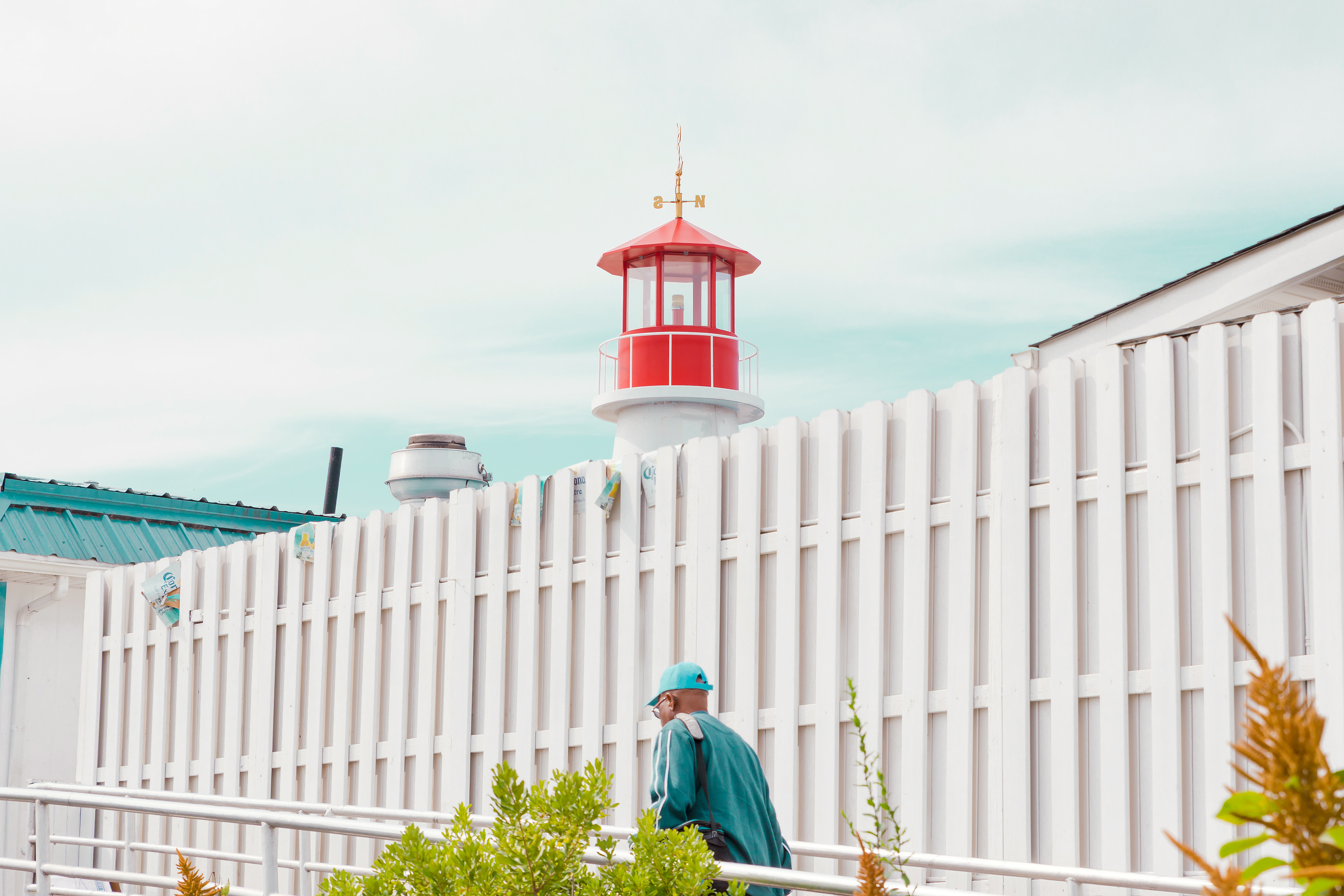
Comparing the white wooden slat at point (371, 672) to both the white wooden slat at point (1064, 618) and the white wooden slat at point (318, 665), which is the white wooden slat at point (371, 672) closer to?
the white wooden slat at point (318, 665)

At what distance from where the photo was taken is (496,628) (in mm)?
8414

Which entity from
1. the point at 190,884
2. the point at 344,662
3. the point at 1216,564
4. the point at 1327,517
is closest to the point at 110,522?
the point at 344,662

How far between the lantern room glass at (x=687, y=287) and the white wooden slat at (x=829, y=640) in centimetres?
804

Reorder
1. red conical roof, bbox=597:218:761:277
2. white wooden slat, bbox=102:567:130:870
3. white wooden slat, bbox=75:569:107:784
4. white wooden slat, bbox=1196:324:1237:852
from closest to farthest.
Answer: white wooden slat, bbox=1196:324:1237:852 → white wooden slat, bbox=102:567:130:870 → white wooden slat, bbox=75:569:107:784 → red conical roof, bbox=597:218:761:277

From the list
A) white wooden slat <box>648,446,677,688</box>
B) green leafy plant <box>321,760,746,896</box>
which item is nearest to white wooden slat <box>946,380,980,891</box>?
white wooden slat <box>648,446,677,688</box>

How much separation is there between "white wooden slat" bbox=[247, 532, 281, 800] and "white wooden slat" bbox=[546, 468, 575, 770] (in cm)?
258

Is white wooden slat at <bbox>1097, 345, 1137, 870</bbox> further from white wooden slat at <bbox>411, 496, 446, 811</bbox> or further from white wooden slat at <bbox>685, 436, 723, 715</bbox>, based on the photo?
white wooden slat at <bbox>411, 496, 446, 811</bbox>

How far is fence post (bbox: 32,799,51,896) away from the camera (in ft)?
19.4

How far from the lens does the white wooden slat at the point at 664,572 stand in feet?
25.0

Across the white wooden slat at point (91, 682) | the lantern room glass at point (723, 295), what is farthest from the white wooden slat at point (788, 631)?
the lantern room glass at point (723, 295)

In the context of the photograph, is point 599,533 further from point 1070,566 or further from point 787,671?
point 1070,566

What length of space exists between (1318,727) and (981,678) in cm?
564

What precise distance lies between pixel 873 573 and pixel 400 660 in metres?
3.54

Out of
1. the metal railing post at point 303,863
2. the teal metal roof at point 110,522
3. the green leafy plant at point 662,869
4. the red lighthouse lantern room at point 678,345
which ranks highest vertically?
the red lighthouse lantern room at point 678,345
